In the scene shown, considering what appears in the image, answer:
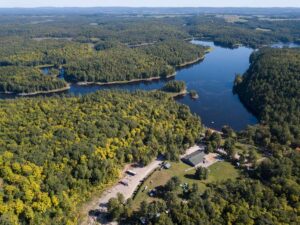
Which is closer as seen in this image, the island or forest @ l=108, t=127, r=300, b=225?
forest @ l=108, t=127, r=300, b=225

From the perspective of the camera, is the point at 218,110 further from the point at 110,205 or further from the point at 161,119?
the point at 110,205

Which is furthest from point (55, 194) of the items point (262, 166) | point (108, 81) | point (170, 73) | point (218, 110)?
point (170, 73)

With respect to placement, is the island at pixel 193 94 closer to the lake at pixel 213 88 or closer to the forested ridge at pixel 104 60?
the lake at pixel 213 88

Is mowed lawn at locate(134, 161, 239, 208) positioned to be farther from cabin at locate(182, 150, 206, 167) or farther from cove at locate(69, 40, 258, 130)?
cove at locate(69, 40, 258, 130)

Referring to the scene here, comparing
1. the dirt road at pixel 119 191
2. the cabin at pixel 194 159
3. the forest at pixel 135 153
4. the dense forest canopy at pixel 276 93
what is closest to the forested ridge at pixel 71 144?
the forest at pixel 135 153

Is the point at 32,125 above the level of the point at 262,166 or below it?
above

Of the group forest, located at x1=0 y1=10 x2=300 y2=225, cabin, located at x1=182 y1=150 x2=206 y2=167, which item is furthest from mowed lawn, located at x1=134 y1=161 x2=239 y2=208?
forest, located at x1=0 y1=10 x2=300 y2=225
